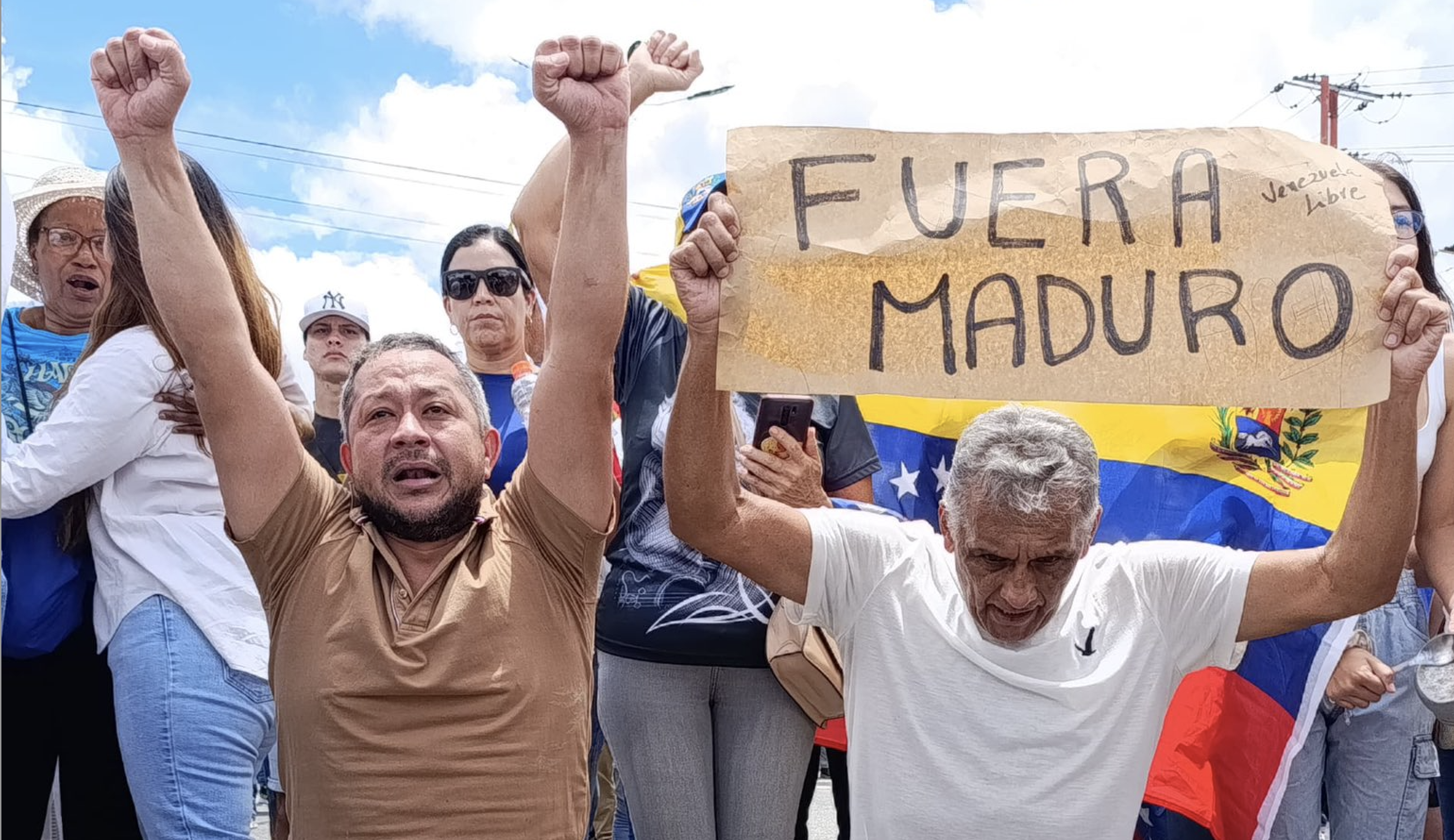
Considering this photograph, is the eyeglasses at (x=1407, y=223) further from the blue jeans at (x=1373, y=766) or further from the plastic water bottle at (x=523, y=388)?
the plastic water bottle at (x=523, y=388)

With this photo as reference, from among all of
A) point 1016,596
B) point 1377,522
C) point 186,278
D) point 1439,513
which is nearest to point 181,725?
point 186,278

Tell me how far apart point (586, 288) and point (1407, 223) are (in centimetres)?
206

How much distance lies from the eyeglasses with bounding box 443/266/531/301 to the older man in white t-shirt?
1957 millimetres

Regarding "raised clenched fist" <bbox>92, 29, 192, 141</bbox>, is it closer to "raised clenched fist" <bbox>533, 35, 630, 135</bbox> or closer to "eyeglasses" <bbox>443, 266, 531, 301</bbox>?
"raised clenched fist" <bbox>533, 35, 630, 135</bbox>

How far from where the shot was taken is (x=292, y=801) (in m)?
2.49

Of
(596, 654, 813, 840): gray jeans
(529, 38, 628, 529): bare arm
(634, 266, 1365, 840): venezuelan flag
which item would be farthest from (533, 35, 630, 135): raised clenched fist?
(596, 654, 813, 840): gray jeans

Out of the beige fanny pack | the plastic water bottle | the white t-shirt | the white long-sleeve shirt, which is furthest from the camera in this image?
the plastic water bottle

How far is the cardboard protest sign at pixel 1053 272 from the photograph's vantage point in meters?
2.46

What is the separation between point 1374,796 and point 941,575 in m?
1.47

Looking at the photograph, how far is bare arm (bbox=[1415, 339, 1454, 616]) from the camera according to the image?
331 cm

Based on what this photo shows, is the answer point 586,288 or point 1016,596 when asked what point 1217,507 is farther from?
point 586,288

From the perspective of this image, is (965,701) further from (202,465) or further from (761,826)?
(202,465)

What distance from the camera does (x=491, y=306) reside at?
4.39 m

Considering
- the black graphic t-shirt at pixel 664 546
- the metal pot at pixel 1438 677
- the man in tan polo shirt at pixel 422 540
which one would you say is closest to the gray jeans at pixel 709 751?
the black graphic t-shirt at pixel 664 546
